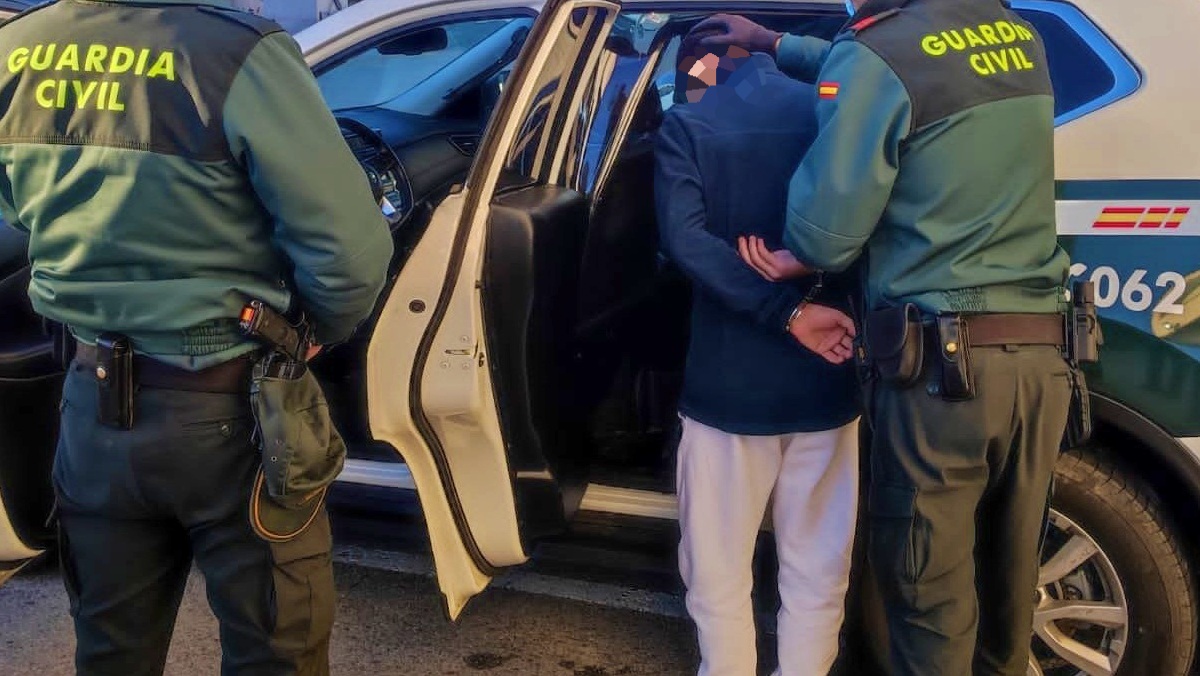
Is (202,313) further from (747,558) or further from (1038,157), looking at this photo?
(1038,157)

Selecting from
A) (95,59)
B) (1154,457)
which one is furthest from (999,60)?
(95,59)

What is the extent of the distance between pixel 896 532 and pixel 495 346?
898 millimetres

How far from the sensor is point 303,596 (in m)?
1.94

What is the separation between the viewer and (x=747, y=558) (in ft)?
8.08

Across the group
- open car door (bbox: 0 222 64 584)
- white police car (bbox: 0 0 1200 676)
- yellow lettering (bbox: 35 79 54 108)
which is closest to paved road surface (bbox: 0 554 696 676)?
white police car (bbox: 0 0 1200 676)

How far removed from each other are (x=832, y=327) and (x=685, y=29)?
3.63ft

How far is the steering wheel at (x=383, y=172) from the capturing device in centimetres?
267

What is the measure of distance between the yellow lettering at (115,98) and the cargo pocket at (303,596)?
744mm

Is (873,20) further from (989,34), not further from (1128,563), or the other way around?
(1128,563)

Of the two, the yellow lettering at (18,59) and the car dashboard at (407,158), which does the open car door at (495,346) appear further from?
the yellow lettering at (18,59)

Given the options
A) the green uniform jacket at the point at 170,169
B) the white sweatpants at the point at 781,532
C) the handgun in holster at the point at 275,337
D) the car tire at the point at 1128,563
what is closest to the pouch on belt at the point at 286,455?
the handgun in holster at the point at 275,337

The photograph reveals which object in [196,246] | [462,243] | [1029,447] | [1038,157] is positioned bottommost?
[1029,447]

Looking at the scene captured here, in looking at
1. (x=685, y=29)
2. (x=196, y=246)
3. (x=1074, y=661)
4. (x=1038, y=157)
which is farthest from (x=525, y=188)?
(x=1074, y=661)

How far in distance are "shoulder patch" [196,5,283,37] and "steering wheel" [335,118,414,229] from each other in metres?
0.79
